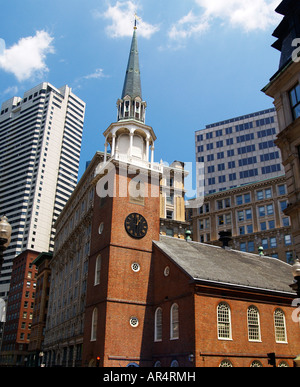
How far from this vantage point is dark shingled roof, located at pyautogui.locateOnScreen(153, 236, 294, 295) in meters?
33.2

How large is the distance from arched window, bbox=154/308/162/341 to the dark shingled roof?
5.36m

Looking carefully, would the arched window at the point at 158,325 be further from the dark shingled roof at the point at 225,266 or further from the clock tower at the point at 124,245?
the dark shingled roof at the point at 225,266

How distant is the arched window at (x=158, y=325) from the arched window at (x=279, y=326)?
10.2 m

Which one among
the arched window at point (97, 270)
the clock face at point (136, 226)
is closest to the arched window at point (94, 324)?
the arched window at point (97, 270)

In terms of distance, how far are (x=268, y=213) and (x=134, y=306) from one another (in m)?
48.1

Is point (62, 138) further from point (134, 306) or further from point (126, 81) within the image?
point (134, 306)

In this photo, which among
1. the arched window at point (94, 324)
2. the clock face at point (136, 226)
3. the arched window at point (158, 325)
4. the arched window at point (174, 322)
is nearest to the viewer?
the arched window at point (174, 322)

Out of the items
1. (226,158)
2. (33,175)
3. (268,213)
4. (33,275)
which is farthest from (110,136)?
(33,175)

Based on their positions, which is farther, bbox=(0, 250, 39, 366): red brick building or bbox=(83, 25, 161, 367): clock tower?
bbox=(0, 250, 39, 366): red brick building

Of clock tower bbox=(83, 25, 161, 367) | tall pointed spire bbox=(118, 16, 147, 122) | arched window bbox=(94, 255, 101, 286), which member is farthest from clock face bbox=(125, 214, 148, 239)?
tall pointed spire bbox=(118, 16, 147, 122)

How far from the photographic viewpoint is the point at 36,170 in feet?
582

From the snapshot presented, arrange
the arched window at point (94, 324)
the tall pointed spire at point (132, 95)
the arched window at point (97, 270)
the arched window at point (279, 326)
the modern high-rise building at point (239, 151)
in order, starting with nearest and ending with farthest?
the arched window at point (279, 326)
the arched window at point (94, 324)
the arched window at point (97, 270)
the tall pointed spire at point (132, 95)
the modern high-rise building at point (239, 151)

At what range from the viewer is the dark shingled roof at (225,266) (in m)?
33.2

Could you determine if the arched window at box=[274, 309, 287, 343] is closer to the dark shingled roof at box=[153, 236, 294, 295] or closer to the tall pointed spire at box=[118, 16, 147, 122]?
the dark shingled roof at box=[153, 236, 294, 295]
